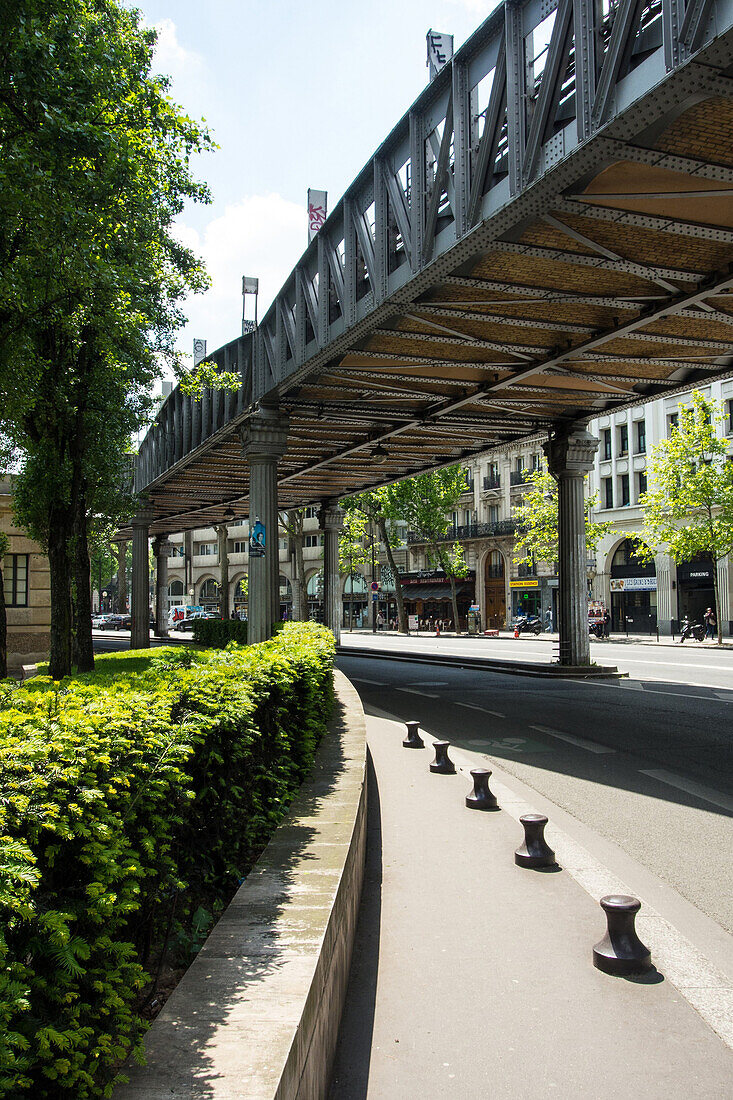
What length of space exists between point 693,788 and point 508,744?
3193mm

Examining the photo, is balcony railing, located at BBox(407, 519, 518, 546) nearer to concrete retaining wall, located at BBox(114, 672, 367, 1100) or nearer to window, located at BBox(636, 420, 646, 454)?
window, located at BBox(636, 420, 646, 454)

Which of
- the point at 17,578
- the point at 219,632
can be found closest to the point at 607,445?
the point at 219,632

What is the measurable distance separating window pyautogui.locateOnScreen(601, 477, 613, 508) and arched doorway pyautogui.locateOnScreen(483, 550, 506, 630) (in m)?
12.0

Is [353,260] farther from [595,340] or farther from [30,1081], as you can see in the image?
[30,1081]

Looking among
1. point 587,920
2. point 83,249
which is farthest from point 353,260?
point 587,920

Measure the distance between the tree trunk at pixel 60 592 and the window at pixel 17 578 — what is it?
1201cm

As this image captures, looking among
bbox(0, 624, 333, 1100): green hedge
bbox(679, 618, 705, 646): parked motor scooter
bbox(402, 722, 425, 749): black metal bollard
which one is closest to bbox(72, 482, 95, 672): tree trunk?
bbox(402, 722, 425, 749): black metal bollard

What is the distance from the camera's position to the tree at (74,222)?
9.11 meters

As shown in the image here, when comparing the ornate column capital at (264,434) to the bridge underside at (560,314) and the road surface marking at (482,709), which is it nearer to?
the bridge underside at (560,314)

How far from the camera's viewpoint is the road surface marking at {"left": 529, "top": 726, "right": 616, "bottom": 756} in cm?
1064

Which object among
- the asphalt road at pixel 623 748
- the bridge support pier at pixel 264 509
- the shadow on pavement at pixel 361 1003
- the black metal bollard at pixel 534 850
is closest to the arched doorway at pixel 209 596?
the asphalt road at pixel 623 748

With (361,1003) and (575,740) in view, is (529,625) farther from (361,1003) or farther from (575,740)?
(361,1003)

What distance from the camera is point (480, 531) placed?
60.1m

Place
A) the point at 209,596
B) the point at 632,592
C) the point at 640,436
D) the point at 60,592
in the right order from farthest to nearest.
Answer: the point at 209,596, the point at 632,592, the point at 640,436, the point at 60,592
